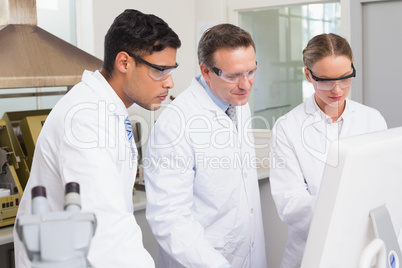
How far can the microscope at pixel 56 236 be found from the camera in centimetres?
56

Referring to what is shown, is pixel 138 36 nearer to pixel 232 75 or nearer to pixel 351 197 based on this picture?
pixel 232 75

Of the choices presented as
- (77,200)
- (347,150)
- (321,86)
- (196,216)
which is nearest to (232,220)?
(196,216)

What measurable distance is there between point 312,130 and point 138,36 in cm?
77

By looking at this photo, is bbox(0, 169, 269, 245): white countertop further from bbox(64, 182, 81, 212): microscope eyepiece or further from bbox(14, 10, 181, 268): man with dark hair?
bbox(64, 182, 81, 212): microscope eyepiece

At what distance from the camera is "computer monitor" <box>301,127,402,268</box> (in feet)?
2.69

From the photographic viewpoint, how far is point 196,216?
63.2 inches

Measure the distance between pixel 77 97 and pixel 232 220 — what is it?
67cm

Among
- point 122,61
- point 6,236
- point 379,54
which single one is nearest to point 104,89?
point 122,61

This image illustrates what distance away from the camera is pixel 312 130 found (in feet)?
5.94

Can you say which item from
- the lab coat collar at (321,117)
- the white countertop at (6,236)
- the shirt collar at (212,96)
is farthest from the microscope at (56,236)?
the white countertop at (6,236)

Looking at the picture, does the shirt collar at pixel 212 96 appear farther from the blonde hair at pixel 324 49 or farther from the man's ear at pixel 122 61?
the man's ear at pixel 122 61

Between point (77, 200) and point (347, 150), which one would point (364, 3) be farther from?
point (77, 200)

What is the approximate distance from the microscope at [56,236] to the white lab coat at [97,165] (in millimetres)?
451

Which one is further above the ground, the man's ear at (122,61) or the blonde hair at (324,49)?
the blonde hair at (324,49)
